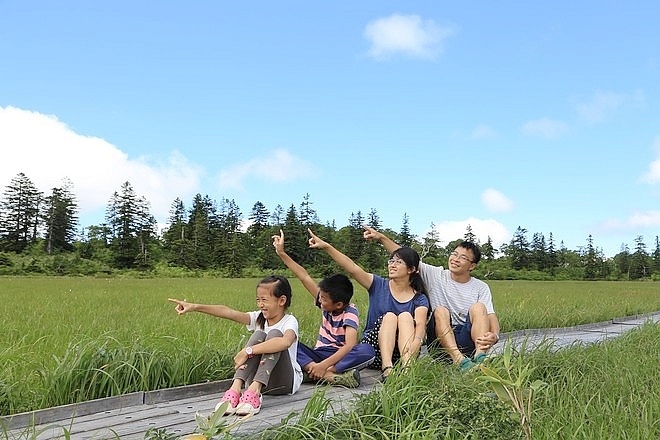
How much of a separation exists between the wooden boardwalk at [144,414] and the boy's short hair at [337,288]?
495 millimetres

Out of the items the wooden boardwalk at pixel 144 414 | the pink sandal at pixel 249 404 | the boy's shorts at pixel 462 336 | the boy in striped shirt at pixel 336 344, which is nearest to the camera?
the wooden boardwalk at pixel 144 414

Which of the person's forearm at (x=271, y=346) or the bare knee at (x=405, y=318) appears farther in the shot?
the bare knee at (x=405, y=318)

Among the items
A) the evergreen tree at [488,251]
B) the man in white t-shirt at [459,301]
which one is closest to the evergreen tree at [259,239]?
the evergreen tree at [488,251]

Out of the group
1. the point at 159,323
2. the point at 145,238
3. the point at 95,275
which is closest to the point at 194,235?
the point at 145,238

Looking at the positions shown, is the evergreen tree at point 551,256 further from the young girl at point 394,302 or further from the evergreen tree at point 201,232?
the young girl at point 394,302

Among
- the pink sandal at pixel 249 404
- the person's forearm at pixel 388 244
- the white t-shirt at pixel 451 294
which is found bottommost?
the pink sandal at pixel 249 404

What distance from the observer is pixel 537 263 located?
136 ft

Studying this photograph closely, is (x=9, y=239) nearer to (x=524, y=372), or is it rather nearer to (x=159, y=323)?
(x=159, y=323)

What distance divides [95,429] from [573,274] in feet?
130

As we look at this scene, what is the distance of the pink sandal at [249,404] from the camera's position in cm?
272

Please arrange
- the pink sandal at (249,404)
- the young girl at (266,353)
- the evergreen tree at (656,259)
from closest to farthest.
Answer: the pink sandal at (249,404) → the young girl at (266,353) → the evergreen tree at (656,259)

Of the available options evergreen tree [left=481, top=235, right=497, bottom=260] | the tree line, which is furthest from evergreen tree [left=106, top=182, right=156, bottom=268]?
evergreen tree [left=481, top=235, right=497, bottom=260]

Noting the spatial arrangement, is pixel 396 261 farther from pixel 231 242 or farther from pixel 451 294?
pixel 231 242

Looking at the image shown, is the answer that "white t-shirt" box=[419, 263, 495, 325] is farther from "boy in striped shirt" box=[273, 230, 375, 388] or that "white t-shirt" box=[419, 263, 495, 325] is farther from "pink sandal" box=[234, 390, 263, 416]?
"pink sandal" box=[234, 390, 263, 416]
